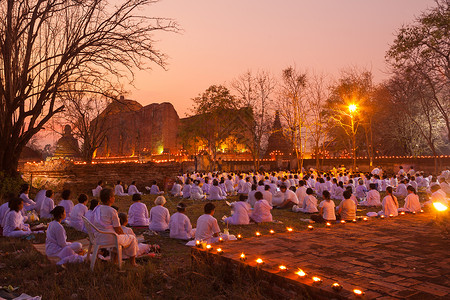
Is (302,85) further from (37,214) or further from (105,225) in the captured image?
(105,225)

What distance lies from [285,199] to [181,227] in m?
7.03

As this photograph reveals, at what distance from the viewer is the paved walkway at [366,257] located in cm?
416

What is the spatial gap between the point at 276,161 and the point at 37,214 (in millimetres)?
33265

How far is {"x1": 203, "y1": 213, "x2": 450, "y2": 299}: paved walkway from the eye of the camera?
416cm

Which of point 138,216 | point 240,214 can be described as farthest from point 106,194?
point 240,214

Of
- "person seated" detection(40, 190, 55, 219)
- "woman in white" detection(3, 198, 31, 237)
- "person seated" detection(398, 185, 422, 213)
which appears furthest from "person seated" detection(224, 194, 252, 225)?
"person seated" detection(40, 190, 55, 219)

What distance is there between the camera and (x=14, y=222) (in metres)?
8.93

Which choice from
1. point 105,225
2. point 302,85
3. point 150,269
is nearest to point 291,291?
point 150,269

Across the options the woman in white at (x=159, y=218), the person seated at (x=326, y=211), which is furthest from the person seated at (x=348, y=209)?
the woman in white at (x=159, y=218)

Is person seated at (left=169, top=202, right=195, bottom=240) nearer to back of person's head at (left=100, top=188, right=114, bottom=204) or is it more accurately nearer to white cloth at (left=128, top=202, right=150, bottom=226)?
white cloth at (left=128, top=202, right=150, bottom=226)

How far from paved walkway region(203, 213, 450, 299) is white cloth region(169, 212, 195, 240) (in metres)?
2.66

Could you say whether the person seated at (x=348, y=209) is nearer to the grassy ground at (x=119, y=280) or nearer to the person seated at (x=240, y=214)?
the person seated at (x=240, y=214)

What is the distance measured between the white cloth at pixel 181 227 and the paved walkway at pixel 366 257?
8.73 feet

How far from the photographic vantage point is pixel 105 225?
6270 millimetres
